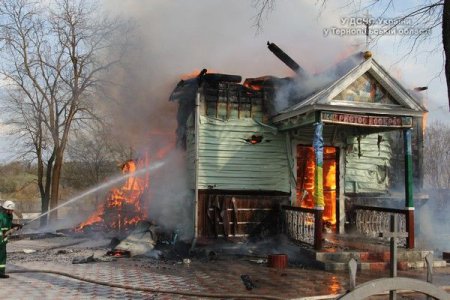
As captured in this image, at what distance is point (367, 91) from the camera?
12148 mm

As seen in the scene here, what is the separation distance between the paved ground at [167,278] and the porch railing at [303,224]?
39.9 inches

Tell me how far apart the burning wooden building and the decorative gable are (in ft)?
0.09

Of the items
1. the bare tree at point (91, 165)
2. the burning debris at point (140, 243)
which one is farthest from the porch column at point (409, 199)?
the bare tree at point (91, 165)

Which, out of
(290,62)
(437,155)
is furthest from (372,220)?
(437,155)

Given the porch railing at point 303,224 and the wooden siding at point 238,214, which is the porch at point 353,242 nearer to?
the porch railing at point 303,224

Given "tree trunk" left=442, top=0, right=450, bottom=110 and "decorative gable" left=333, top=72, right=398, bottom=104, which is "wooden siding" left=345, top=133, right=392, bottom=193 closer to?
"decorative gable" left=333, top=72, right=398, bottom=104

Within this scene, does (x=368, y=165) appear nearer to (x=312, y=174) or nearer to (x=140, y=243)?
(x=312, y=174)

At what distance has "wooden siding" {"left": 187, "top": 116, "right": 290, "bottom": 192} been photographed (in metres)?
13.0

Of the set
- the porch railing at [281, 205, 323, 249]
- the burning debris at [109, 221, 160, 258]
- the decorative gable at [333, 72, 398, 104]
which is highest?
the decorative gable at [333, 72, 398, 104]

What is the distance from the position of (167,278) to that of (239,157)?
16.2ft

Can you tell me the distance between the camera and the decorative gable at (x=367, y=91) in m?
12.0

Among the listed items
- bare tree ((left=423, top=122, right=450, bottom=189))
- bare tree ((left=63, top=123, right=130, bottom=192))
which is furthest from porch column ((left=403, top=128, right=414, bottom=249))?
bare tree ((left=423, top=122, right=450, bottom=189))

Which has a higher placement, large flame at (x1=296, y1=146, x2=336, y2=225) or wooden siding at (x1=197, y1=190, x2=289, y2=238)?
large flame at (x1=296, y1=146, x2=336, y2=225)

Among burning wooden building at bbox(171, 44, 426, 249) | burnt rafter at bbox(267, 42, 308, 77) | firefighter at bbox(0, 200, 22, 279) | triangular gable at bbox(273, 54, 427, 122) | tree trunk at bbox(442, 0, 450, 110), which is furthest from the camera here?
burnt rafter at bbox(267, 42, 308, 77)
